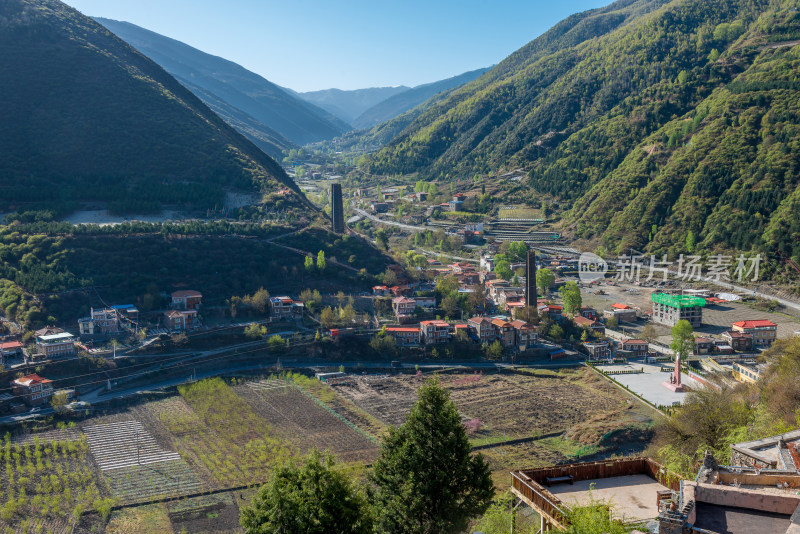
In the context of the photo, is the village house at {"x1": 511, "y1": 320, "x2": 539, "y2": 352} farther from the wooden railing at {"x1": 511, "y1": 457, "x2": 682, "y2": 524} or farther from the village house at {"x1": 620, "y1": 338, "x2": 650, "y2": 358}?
the wooden railing at {"x1": 511, "y1": 457, "x2": 682, "y2": 524}

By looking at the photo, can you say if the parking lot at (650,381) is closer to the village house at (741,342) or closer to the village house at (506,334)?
the village house at (506,334)

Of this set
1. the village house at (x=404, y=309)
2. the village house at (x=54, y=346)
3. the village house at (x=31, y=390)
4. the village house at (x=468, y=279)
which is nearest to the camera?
the village house at (x=31, y=390)

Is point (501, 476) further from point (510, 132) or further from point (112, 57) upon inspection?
point (510, 132)

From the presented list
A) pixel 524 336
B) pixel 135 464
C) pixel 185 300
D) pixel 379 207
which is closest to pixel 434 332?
pixel 524 336

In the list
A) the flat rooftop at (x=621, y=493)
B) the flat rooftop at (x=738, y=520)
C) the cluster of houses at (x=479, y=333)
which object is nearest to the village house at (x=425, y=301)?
A: the cluster of houses at (x=479, y=333)

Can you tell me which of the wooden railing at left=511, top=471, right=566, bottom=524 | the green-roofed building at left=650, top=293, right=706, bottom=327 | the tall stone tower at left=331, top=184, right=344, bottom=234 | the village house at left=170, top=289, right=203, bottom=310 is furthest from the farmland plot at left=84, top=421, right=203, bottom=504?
the green-roofed building at left=650, top=293, right=706, bottom=327

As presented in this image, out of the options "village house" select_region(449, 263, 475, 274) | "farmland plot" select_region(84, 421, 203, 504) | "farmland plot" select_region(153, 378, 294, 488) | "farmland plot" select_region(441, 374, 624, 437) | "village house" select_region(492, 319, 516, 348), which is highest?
"village house" select_region(449, 263, 475, 274)

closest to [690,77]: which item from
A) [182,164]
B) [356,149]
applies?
[182,164]
